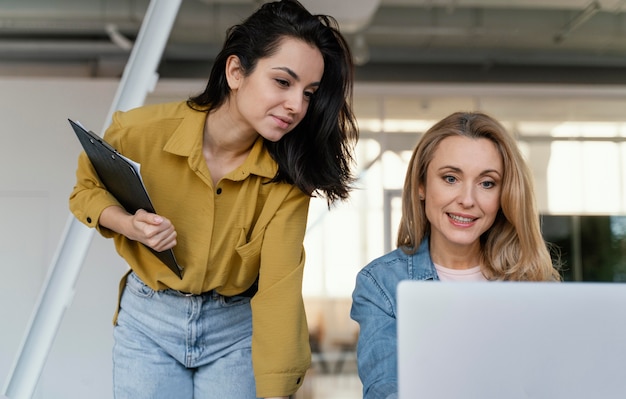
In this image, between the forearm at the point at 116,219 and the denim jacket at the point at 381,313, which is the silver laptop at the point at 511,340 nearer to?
the denim jacket at the point at 381,313

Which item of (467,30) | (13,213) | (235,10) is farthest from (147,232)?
(467,30)

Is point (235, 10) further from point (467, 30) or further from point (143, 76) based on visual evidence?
point (143, 76)

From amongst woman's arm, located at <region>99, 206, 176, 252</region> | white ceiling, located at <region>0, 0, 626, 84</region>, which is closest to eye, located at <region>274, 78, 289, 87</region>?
woman's arm, located at <region>99, 206, 176, 252</region>

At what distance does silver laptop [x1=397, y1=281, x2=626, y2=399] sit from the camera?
2.85 feet

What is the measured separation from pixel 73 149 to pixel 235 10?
1618 millimetres

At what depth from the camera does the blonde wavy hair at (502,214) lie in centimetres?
176

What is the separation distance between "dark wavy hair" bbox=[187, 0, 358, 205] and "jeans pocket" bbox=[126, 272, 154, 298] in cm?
36

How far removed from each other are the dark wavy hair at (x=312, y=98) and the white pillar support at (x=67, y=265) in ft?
2.02

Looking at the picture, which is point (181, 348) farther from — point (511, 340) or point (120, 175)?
point (511, 340)

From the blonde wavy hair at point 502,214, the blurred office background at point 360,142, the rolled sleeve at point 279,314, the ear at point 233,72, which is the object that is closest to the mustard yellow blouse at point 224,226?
the rolled sleeve at point 279,314

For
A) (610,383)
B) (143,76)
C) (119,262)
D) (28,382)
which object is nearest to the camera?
(610,383)

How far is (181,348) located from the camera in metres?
1.64

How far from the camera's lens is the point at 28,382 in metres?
2.16

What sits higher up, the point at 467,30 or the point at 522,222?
the point at 467,30
